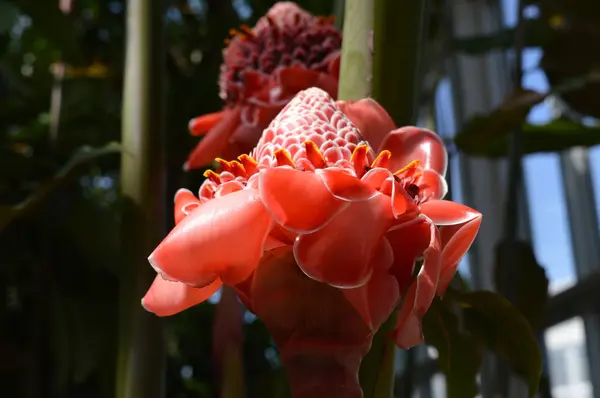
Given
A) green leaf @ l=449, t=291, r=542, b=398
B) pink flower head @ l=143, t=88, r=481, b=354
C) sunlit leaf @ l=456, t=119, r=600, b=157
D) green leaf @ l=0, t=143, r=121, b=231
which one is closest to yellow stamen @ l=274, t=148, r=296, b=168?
pink flower head @ l=143, t=88, r=481, b=354

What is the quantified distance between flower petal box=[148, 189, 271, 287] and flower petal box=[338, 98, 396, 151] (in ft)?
0.28

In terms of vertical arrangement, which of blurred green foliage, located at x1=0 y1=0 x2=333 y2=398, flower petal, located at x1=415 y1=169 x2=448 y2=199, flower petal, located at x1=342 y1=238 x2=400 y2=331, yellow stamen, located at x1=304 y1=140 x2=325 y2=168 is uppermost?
yellow stamen, located at x1=304 y1=140 x2=325 y2=168

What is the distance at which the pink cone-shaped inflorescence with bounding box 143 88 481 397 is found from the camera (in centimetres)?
25

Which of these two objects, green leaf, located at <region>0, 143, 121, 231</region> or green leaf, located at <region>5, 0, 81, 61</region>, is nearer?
green leaf, located at <region>0, 143, 121, 231</region>

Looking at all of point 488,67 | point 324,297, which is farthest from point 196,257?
point 488,67

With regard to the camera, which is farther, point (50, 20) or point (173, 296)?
point (50, 20)

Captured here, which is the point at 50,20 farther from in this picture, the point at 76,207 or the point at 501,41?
the point at 501,41

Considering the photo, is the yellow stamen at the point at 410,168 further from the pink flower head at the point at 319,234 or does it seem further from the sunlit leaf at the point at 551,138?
the sunlit leaf at the point at 551,138

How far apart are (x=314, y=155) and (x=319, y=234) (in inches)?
1.7

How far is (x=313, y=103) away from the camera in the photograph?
12.7 inches

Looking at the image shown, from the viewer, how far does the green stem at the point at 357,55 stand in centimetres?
35

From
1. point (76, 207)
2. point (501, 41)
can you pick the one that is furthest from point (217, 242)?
point (501, 41)

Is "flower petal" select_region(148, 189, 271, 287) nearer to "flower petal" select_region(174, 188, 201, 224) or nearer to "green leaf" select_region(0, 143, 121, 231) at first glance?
"flower petal" select_region(174, 188, 201, 224)

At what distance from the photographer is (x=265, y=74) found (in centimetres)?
48
